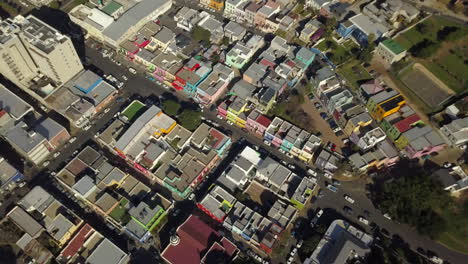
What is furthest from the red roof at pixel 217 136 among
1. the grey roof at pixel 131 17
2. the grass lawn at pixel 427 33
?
the grass lawn at pixel 427 33

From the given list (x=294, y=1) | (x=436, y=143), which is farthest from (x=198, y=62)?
(x=436, y=143)

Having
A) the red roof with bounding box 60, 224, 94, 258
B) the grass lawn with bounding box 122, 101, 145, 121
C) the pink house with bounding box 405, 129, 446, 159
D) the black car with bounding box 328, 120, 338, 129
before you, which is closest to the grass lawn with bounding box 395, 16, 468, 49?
the pink house with bounding box 405, 129, 446, 159

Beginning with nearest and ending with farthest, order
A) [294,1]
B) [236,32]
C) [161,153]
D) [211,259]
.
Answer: [211,259] → [161,153] → [236,32] → [294,1]

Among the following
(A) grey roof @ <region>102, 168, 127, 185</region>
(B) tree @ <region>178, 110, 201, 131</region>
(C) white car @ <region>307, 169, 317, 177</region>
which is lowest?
(A) grey roof @ <region>102, 168, 127, 185</region>

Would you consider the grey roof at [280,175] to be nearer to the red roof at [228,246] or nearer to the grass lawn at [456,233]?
the red roof at [228,246]

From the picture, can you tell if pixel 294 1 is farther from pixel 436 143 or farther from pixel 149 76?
pixel 436 143

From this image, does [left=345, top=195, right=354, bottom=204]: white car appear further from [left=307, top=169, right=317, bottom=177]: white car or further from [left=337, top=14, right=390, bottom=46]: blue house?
[left=337, top=14, right=390, bottom=46]: blue house

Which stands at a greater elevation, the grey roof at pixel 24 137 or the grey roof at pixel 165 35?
the grey roof at pixel 165 35
